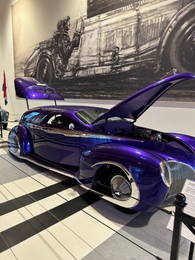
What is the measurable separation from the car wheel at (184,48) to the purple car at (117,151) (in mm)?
1596

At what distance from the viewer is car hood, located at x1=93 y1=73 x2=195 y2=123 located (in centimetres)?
165

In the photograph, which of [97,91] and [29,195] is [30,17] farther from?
[29,195]

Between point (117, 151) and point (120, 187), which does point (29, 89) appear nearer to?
point (117, 151)

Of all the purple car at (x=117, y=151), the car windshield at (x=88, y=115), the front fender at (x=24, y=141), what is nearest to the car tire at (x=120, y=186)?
the purple car at (x=117, y=151)

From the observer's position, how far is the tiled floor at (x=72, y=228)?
135 centimetres

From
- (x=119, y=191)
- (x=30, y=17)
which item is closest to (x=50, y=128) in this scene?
(x=119, y=191)

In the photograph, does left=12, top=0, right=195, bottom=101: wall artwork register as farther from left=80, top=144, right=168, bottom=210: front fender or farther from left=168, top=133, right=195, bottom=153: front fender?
left=80, top=144, right=168, bottom=210: front fender

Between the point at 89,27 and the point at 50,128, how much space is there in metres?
3.34

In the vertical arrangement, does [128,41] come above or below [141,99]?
above

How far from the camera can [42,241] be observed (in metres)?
1.45

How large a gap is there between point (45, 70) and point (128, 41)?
307cm

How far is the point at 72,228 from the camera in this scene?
5.24 ft

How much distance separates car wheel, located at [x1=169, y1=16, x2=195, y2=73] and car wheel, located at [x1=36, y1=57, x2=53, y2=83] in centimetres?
A: 370

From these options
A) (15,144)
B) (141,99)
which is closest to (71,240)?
(141,99)
